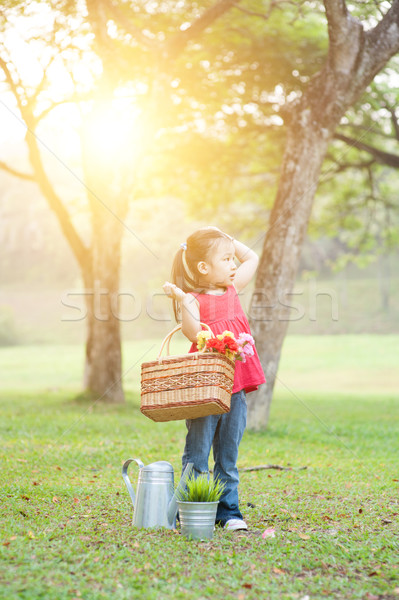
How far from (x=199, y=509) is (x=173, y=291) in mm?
1185

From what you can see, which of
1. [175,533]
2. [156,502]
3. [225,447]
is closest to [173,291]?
[225,447]

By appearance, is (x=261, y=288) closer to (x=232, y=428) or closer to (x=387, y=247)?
(x=232, y=428)

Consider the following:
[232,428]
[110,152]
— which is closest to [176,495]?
[232,428]

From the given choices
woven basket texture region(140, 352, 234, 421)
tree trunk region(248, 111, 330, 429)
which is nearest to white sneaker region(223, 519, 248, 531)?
woven basket texture region(140, 352, 234, 421)

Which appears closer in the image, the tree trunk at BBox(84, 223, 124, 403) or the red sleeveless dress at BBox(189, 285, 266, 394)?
the red sleeveless dress at BBox(189, 285, 266, 394)

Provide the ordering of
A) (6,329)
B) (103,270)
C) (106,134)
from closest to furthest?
1. (106,134)
2. (103,270)
3. (6,329)

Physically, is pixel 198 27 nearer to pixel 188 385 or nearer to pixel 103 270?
pixel 103 270

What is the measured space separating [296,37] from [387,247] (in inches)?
282

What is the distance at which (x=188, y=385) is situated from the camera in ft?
11.1

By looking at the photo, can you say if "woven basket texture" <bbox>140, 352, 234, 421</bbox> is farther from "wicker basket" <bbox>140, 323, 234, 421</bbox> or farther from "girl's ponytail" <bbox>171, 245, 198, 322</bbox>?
"girl's ponytail" <bbox>171, 245, 198, 322</bbox>

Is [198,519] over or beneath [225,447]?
beneath

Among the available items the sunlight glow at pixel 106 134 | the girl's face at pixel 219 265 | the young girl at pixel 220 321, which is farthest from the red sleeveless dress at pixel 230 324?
the sunlight glow at pixel 106 134

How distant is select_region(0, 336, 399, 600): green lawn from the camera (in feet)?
9.50

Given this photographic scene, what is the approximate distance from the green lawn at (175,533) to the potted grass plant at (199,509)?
3.1 inches
